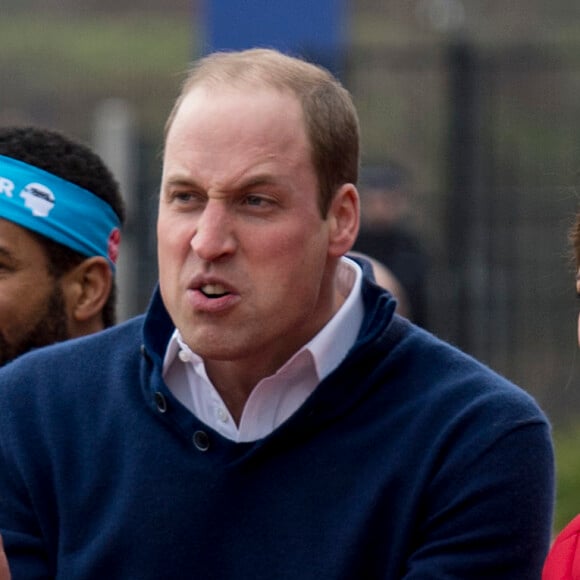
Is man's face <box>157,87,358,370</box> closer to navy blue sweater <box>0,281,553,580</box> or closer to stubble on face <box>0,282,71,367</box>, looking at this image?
navy blue sweater <box>0,281,553,580</box>

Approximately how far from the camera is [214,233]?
11.4ft

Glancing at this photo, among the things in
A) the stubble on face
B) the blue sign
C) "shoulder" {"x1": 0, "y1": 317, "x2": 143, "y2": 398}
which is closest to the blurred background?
the blue sign

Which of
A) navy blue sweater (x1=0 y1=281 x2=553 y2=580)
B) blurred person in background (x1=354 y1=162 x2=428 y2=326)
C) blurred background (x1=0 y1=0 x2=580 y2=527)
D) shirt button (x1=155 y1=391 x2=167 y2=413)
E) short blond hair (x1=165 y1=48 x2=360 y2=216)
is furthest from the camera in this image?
blurred background (x1=0 y1=0 x2=580 y2=527)

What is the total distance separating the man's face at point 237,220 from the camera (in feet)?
11.4

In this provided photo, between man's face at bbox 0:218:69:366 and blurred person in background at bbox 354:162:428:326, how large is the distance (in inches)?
247

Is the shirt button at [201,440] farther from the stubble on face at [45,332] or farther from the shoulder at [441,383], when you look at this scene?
the stubble on face at [45,332]

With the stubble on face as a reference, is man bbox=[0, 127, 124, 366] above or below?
above

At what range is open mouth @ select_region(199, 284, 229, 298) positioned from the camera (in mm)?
3492

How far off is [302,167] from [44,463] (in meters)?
0.79

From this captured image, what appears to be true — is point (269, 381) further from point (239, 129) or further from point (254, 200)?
point (239, 129)

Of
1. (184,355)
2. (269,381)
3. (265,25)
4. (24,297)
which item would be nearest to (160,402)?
(184,355)

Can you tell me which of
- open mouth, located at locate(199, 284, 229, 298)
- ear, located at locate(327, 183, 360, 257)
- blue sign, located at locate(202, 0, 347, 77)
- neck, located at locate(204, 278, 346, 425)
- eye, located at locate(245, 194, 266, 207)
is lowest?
blue sign, located at locate(202, 0, 347, 77)

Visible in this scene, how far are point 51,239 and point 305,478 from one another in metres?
1.29

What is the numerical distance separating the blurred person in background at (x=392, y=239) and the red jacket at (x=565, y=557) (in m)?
7.36
